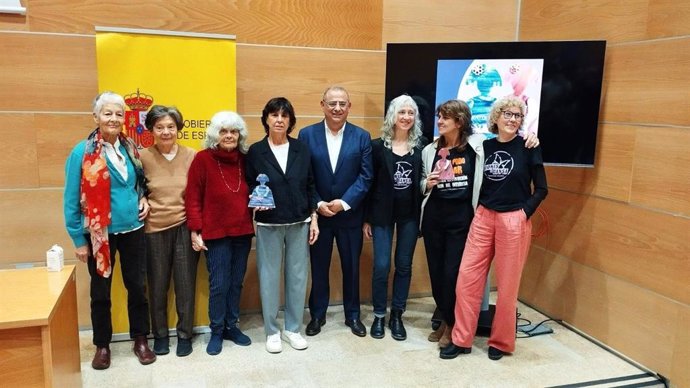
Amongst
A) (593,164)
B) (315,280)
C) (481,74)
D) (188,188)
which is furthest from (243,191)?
(593,164)

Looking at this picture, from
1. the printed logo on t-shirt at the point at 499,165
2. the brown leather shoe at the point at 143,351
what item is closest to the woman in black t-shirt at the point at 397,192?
the printed logo on t-shirt at the point at 499,165

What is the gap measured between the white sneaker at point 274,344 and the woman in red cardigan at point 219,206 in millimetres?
302

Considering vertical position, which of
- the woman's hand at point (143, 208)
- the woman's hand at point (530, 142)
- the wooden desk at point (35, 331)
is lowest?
the wooden desk at point (35, 331)

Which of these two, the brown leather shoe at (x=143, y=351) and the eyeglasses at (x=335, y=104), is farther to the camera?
the eyeglasses at (x=335, y=104)

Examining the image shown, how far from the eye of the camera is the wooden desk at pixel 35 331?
199 cm

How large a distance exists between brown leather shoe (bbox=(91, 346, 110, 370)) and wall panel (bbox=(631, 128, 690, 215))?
11.0 feet

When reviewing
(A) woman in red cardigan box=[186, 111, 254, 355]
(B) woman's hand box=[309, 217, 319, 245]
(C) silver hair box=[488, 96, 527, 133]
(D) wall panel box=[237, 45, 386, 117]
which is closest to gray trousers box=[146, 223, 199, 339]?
(A) woman in red cardigan box=[186, 111, 254, 355]

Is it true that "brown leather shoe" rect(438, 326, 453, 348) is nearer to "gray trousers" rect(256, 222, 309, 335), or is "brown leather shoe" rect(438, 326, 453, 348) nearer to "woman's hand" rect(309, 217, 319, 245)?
"gray trousers" rect(256, 222, 309, 335)

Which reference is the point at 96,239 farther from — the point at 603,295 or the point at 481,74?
the point at 603,295

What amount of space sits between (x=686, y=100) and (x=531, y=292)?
75.1 inches

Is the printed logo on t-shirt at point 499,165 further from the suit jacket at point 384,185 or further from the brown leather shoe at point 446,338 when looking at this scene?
the brown leather shoe at point 446,338

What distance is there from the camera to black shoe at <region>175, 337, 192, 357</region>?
10.8 ft

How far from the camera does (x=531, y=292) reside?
4.30m

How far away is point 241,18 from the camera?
146 inches
